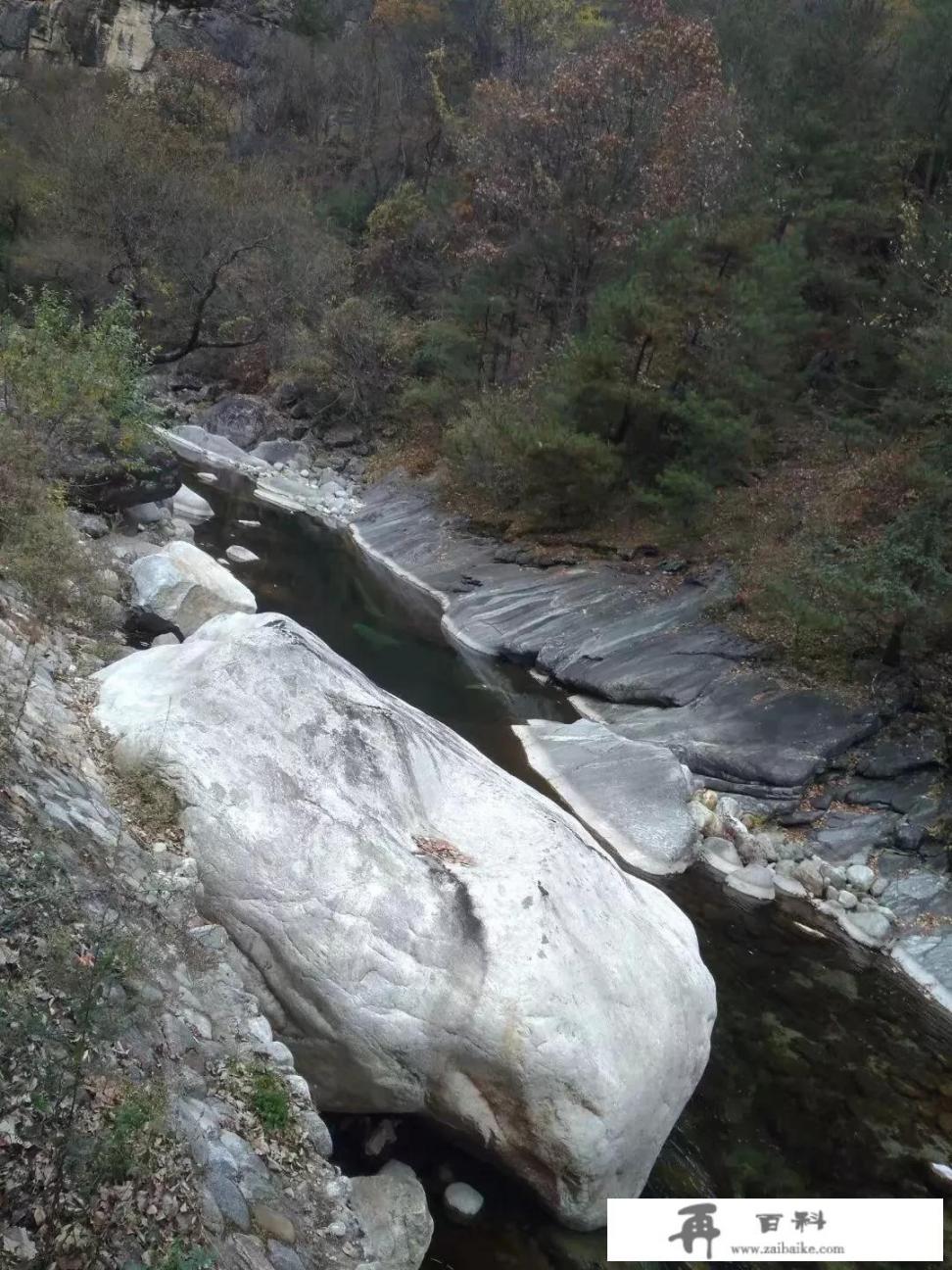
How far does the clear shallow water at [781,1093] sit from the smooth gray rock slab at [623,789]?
1.40ft

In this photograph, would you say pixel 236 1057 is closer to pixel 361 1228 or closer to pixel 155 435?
pixel 361 1228

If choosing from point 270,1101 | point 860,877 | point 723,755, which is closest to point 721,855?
point 860,877

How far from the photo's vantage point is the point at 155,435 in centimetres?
1836

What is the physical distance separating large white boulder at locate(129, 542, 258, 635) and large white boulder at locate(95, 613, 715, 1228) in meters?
6.13

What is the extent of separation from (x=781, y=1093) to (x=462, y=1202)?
3.38 meters

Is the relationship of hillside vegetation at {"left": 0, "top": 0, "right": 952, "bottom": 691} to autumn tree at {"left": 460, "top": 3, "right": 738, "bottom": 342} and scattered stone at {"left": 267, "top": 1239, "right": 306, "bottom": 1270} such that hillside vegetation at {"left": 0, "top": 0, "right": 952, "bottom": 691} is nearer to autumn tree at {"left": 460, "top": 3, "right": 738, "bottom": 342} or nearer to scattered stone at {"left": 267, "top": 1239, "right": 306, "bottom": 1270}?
autumn tree at {"left": 460, "top": 3, "right": 738, "bottom": 342}

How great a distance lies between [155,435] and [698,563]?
11.3 metres

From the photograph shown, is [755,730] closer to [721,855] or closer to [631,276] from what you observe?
[721,855]

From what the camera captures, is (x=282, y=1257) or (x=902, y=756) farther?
(x=902, y=756)

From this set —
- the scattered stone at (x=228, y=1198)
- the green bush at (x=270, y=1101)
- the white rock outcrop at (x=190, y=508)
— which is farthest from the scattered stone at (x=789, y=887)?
the white rock outcrop at (x=190, y=508)

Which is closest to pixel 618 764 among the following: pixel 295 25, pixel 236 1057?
pixel 236 1057

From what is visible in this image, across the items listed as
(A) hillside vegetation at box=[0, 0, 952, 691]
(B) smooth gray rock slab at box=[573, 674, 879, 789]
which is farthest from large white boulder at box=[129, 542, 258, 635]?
(A) hillside vegetation at box=[0, 0, 952, 691]

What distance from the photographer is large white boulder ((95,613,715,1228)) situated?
624 centimetres

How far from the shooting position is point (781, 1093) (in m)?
8.37
